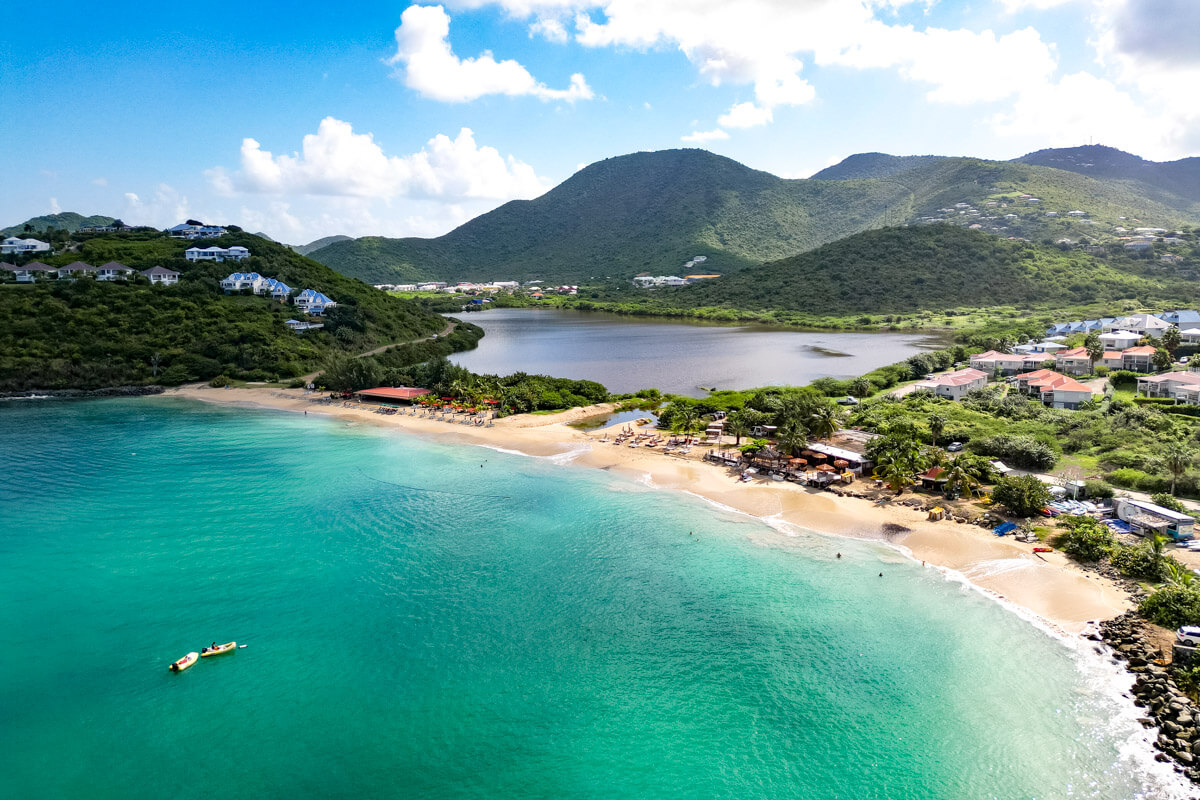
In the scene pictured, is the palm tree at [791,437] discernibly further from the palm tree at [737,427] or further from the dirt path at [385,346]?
the dirt path at [385,346]

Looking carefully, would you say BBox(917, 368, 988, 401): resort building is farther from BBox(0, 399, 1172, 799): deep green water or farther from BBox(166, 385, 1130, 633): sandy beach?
BBox(0, 399, 1172, 799): deep green water

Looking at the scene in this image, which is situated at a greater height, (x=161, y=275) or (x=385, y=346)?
(x=161, y=275)

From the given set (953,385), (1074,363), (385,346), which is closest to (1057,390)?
(953,385)

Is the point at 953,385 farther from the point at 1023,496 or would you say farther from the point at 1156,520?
the point at 1156,520

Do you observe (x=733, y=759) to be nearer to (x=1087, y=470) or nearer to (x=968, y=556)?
(x=968, y=556)

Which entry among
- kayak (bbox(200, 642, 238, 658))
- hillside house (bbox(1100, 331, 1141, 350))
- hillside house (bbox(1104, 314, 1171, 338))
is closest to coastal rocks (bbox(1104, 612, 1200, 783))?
kayak (bbox(200, 642, 238, 658))

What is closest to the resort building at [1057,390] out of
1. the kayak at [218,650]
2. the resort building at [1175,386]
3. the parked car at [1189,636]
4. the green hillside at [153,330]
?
the resort building at [1175,386]
